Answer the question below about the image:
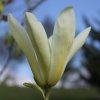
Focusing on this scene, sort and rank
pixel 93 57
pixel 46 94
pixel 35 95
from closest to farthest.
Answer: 1. pixel 46 94
2. pixel 93 57
3. pixel 35 95

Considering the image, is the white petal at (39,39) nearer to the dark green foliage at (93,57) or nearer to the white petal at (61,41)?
the white petal at (61,41)

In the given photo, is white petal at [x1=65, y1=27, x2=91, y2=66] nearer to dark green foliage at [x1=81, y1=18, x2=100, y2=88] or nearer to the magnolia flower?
Result: the magnolia flower

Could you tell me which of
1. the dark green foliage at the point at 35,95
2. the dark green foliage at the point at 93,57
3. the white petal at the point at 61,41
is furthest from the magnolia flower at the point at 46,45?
the dark green foliage at the point at 35,95

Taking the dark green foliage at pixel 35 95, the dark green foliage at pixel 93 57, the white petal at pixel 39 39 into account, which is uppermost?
the white petal at pixel 39 39

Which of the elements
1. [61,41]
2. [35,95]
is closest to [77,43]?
[61,41]

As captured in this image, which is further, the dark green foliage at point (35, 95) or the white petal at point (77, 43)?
the dark green foliage at point (35, 95)

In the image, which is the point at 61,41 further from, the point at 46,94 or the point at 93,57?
the point at 93,57

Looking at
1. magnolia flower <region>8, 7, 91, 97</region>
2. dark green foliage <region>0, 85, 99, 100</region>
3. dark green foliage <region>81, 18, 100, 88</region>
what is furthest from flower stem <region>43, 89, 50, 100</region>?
dark green foliage <region>0, 85, 99, 100</region>

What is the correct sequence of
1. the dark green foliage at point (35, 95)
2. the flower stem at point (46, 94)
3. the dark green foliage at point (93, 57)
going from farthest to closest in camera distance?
the dark green foliage at point (35, 95), the dark green foliage at point (93, 57), the flower stem at point (46, 94)
